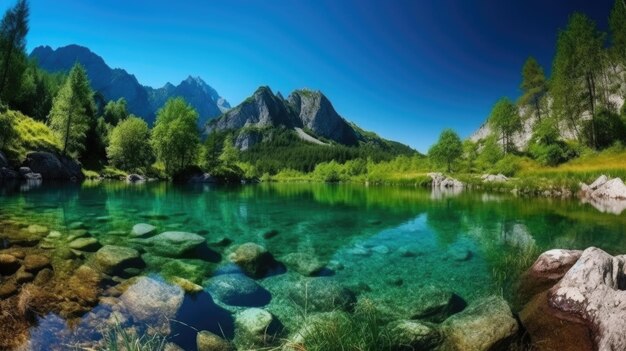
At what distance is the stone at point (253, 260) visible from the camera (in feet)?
39.5

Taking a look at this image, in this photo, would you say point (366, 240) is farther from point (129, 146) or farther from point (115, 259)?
point (129, 146)

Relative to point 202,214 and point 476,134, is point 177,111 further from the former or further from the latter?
point 476,134

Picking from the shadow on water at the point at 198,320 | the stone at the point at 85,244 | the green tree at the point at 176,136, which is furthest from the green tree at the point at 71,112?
the shadow on water at the point at 198,320

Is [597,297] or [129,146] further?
[129,146]

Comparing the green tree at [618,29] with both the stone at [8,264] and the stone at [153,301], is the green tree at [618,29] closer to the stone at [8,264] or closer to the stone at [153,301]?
the stone at [153,301]

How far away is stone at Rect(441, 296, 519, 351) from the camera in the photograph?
689 centimetres

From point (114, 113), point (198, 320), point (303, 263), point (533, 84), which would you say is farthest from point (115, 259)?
point (533, 84)

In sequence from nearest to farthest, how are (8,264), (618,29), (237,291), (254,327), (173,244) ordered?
1. (254,327)
2. (8,264)
3. (237,291)
4. (173,244)
5. (618,29)

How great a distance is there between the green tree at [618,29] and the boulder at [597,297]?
7356cm

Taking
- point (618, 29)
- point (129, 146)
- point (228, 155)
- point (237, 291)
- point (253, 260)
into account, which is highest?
point (618, 29)

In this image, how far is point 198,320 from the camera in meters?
8.24

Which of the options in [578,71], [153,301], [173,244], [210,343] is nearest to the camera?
[210,343]

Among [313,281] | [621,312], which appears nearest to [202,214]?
[313,281]

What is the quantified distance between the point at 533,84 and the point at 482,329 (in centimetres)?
12767
